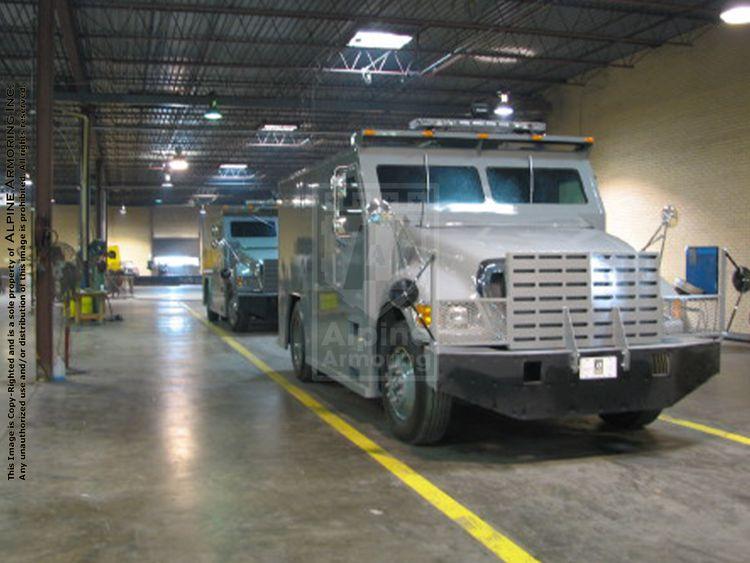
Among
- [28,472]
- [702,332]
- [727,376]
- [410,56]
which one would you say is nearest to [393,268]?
[702,332]

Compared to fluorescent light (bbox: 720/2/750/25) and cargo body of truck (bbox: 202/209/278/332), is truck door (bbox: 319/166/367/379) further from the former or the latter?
cargo body of truck (bbox: 202/209/278/332)

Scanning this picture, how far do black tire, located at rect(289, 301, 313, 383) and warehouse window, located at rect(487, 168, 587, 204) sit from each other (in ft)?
10.3

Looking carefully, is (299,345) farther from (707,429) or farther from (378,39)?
(378,39)

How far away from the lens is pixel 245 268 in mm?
15641

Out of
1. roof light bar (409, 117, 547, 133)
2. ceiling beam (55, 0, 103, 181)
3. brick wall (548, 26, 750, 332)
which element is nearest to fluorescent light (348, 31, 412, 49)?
ceiling beam (55, 0, 103, 181)

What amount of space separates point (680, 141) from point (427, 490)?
531 inches

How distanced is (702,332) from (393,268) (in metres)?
2.66

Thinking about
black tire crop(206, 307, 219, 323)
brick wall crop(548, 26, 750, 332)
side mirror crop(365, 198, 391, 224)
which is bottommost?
black tire crop(206, 307, 219, 323)

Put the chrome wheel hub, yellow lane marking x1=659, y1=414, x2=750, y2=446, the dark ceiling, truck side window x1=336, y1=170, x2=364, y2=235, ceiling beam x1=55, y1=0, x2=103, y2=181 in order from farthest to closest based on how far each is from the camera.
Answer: the dark ceiling → ceiling beam x1=55, y1=0, x2=103, y2=181 → truck side window x1=336, y1=170, x2=364, y2=235 → yellow lane marking x1=659, y1=414, x2=750, y2=446 → the chrome wheel hub

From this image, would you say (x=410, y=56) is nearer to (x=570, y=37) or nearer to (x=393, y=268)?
(x=570, y=37)

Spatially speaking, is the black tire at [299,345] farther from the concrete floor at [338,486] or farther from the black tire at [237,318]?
the black tire at [237,318]

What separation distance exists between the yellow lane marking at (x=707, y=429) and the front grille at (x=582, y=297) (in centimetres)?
142

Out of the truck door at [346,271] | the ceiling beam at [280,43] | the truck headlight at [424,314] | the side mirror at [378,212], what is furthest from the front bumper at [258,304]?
the truck headlight at [424,314]

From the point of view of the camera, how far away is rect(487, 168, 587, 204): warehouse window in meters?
7.28
